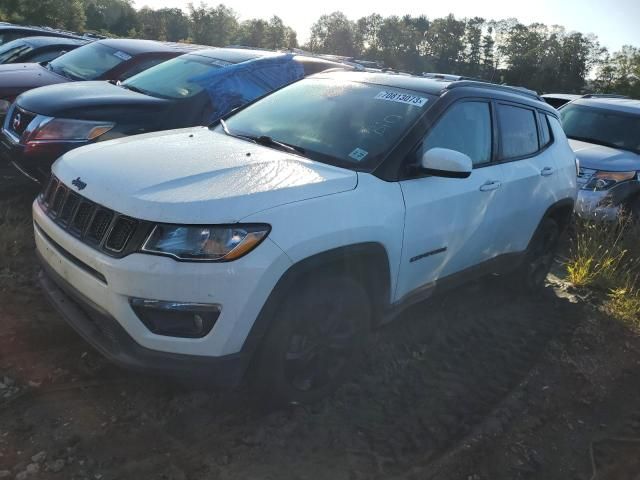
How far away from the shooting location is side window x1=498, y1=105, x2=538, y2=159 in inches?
167

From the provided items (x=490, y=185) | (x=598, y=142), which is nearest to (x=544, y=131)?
(x=490, y=185)

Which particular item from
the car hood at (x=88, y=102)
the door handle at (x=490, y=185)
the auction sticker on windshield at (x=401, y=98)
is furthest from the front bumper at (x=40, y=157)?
the door handle at (x=490, y=185)

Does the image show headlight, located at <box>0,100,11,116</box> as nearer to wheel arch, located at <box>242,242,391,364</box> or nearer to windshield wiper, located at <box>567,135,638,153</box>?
wheel arch, located at <box>242,242,391,364</box>

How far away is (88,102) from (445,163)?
3.38m

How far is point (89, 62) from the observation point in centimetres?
712

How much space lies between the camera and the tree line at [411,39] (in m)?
45.5

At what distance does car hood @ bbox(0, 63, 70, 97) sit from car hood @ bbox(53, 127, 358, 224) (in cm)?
362

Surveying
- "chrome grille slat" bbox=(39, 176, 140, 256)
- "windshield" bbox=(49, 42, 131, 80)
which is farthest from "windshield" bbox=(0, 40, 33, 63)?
"chrome grille slat" bbox=(39, 176, 140, 256)

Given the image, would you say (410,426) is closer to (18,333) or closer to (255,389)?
(255,389)

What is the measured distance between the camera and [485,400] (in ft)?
11.5

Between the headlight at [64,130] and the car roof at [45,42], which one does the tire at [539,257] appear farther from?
the car roof at [45,42]

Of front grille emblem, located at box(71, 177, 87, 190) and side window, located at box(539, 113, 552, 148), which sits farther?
side window, located at box(539, 113, 552, 148)

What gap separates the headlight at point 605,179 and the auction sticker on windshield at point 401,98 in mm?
4278

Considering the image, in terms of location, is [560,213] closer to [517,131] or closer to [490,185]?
[517,131]
